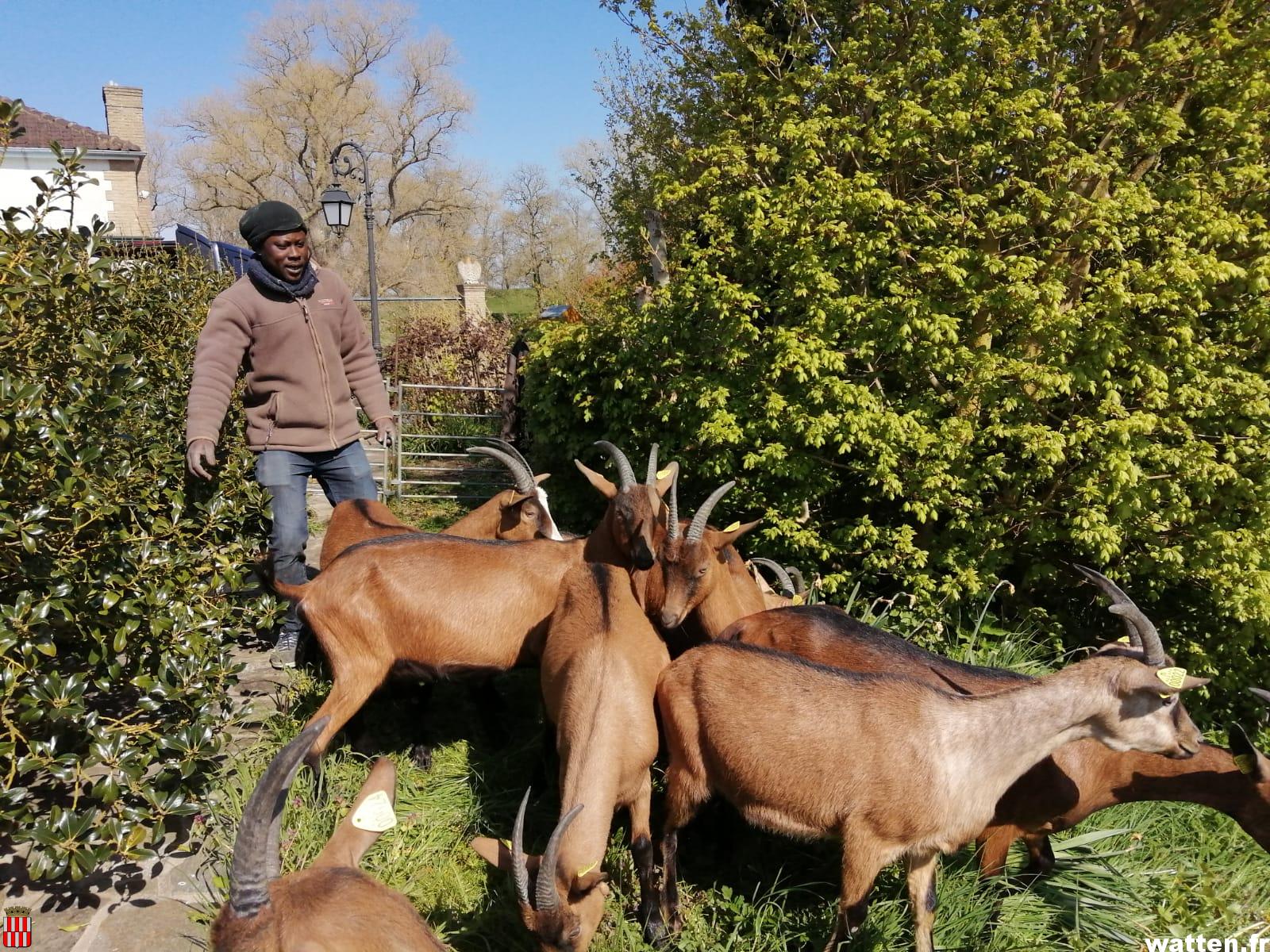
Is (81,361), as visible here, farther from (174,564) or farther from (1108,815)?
(1108,815)

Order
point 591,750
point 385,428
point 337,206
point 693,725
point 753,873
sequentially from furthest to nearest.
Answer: point 337,206, point 385,428, point 753,873, point 693,725, point 591,750

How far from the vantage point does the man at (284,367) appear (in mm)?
4363

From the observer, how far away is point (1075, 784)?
133 inches

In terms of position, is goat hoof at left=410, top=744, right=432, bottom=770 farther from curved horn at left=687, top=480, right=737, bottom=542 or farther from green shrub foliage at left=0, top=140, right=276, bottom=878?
curved horn at left=687, top=480, right=737, bottom=542

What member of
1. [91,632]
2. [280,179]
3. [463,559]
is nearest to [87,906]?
[91,632]

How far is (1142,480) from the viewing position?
4902 mm

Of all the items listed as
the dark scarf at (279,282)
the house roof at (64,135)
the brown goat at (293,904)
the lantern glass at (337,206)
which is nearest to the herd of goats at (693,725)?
the brown goat at (293,904)

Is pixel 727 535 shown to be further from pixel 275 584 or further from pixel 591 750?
pixel 275 584

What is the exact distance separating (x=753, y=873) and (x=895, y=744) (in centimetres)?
117

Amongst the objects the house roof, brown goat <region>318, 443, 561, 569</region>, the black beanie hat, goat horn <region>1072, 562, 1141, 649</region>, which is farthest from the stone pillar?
goat horn <region>1072, 562, 1141, 649</region>

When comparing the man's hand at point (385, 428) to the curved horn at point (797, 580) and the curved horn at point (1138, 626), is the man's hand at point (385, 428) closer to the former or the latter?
the curved horn at point (797, 580)

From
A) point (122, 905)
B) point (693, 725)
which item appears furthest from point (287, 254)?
point (693, 725)

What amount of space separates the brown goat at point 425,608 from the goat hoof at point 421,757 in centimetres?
62

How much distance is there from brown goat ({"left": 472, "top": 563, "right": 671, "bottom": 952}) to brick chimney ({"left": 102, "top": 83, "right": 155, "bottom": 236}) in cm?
2556
